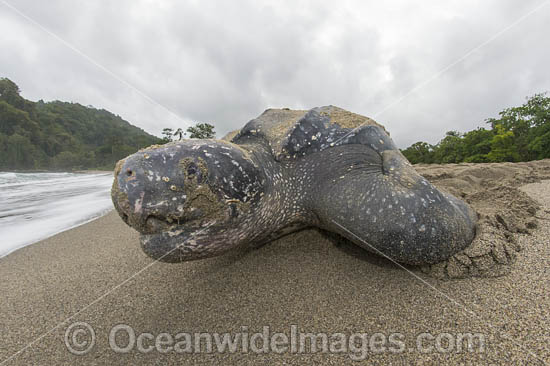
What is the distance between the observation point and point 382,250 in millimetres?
1102

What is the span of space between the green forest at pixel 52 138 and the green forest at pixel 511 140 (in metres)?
26.4

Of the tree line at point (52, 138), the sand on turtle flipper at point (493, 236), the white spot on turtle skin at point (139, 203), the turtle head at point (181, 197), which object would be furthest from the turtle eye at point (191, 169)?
the tree line at point (52, 138)

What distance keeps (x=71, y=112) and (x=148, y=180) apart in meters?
66.6

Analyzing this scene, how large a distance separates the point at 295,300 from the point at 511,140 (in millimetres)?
17747

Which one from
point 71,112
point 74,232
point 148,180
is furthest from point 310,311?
point 71,112

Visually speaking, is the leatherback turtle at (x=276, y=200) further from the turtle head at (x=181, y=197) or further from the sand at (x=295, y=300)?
the sand at (x=295, y=300)

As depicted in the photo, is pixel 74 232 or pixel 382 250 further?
pixel 74 232

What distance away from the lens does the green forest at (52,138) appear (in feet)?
88.3

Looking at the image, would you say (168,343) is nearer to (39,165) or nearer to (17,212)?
(17,212)

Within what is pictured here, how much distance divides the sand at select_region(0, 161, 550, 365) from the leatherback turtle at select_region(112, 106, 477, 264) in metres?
0.19

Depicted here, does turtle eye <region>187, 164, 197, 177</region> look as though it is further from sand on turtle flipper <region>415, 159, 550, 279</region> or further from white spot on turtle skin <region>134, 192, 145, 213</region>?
sand on turtle flipper <region>415, 159, 550, 279</region>

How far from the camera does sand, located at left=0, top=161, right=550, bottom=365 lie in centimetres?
87

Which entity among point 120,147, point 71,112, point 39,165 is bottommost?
point 39,165

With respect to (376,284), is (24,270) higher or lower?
lower
